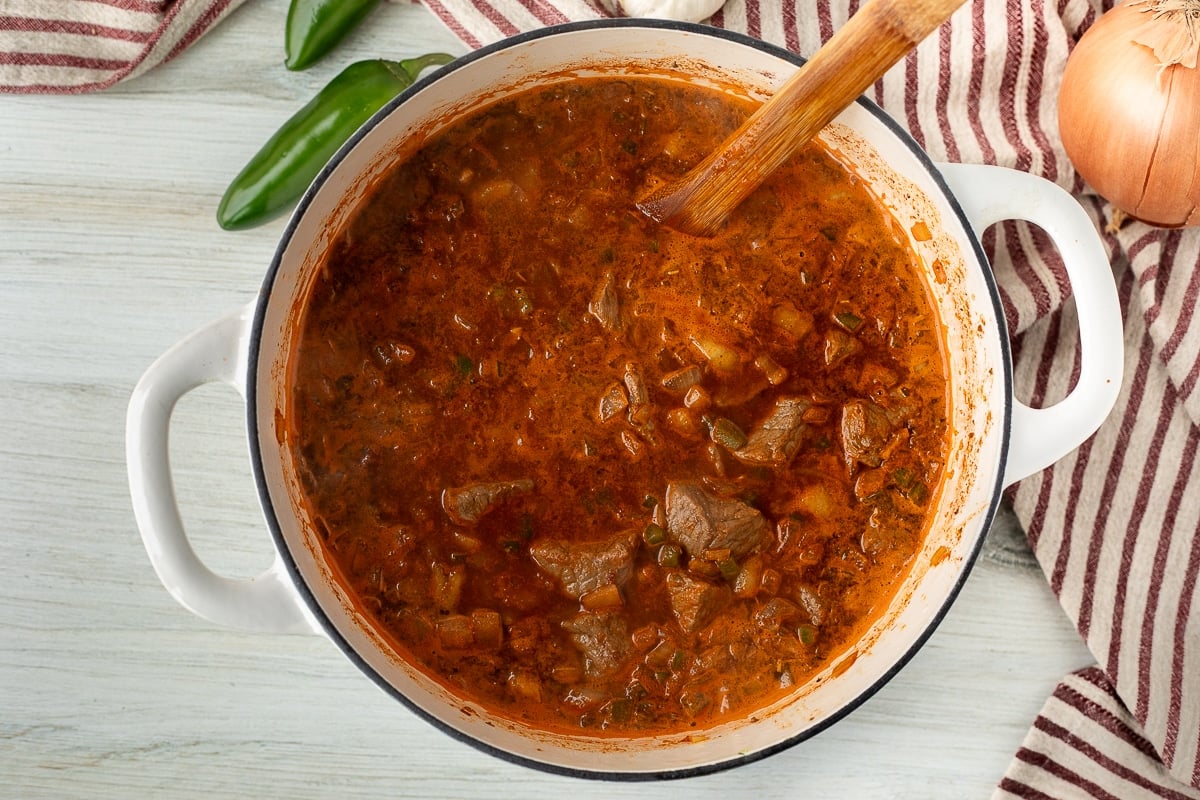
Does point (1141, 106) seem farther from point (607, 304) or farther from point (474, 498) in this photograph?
point (474, 498)

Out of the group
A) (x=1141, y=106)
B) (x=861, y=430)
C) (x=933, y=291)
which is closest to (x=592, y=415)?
(x=861, y=430)

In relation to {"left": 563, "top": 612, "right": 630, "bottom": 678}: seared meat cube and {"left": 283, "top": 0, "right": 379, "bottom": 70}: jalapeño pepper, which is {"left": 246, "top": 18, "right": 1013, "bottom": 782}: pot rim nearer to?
{"left": 563, "top": 612, "right": 630, "bottom": 678}: seared meat cube

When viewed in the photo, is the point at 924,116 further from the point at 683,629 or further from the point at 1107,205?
the point at 683,629

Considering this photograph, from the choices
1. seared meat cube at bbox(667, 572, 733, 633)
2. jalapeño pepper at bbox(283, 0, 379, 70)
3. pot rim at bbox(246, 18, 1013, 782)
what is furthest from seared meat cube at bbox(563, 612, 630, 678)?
jalapeño pepper at bbox(283, 0, 379, 70)

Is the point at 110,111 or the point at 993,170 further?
the point at 110,111

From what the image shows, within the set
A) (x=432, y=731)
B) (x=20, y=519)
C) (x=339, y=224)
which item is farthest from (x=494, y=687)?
(x=20, y=519)

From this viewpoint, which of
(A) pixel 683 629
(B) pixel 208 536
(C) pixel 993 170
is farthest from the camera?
(B) pixel 208 536
